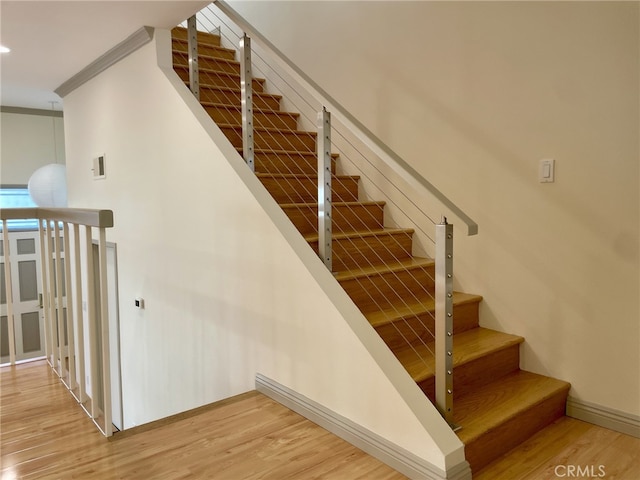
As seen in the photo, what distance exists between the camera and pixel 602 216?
2350 millimetres

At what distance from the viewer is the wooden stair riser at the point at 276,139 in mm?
3357

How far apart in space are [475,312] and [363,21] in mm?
2192

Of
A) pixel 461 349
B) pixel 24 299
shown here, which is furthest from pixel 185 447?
pixel 24 299

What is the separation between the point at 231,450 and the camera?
82.3 inches

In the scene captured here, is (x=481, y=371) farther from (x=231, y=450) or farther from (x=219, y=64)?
(x=219, y=64)

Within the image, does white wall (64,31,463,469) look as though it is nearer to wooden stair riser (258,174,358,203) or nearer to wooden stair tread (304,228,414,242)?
wooden stair tread (304,228,414,242)

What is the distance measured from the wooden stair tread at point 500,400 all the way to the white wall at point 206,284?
260 mm

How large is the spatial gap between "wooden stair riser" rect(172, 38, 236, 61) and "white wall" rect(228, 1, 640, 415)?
1540mm

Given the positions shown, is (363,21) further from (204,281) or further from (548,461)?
(548,461)

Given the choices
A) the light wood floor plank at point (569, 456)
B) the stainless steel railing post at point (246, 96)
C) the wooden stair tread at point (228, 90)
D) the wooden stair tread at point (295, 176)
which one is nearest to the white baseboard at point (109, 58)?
the wooden stair tread at point (228, 90)

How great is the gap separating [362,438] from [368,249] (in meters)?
1.20

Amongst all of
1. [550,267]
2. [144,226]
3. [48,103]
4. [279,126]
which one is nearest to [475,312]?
[550,267]

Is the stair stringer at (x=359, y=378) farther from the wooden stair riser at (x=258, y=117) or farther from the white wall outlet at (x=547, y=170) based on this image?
the white wall outlet at (x=547, y=170)

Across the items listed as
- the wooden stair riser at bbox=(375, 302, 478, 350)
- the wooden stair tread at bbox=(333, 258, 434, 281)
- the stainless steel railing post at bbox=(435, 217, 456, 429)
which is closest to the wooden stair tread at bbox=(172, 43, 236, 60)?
the wooden stair tread at bbox=(333, 258, 434, 281)
